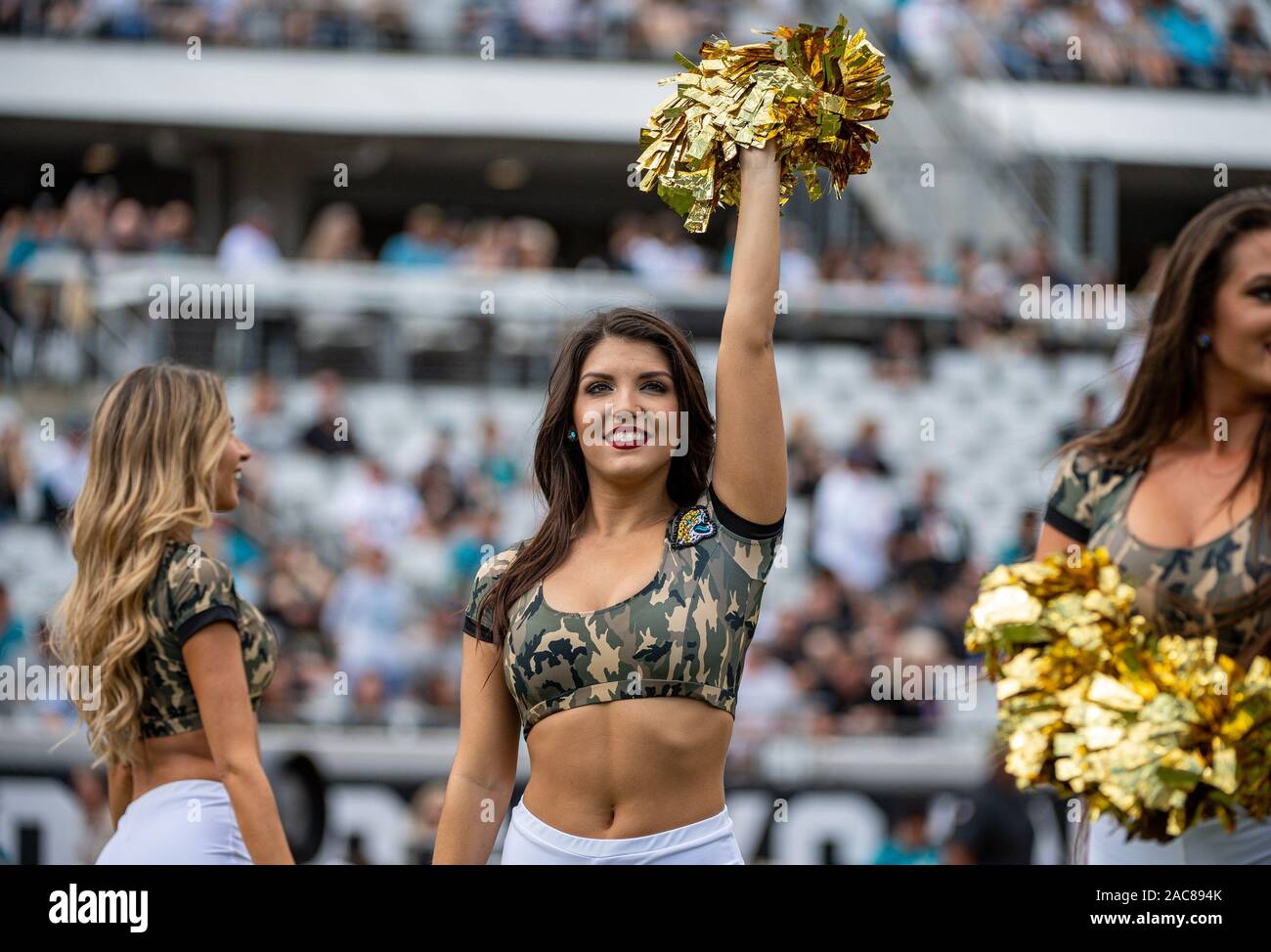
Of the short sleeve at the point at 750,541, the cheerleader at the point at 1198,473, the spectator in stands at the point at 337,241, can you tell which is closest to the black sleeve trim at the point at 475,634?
the short sleeve at the point at 750,541

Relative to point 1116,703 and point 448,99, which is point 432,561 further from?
point 1116,703

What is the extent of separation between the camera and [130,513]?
10.3ft

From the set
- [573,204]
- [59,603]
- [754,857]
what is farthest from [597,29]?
[59,603]

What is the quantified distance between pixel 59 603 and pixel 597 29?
480 inches

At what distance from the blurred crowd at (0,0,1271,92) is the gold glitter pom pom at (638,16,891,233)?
11.7 meters

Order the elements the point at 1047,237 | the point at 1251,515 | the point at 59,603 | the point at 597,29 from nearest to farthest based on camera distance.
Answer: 1. the point at 1251,515
2. the point at 59,603
3. the point at 1047,237
4. the point at 597,29

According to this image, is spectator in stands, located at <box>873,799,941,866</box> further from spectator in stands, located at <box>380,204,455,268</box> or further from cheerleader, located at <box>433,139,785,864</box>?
spectator in stands, located at <box>380,204,455,268</box>

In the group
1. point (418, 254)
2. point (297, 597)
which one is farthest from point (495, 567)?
point (418, 254)

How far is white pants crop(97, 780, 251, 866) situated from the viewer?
120 inches

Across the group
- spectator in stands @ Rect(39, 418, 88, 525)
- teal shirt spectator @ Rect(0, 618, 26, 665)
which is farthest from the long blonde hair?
spectator in stands @ Rect(39, 418, 88, 525)

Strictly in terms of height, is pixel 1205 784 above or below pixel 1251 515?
below

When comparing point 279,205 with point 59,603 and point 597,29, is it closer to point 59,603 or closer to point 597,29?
point 597,29
